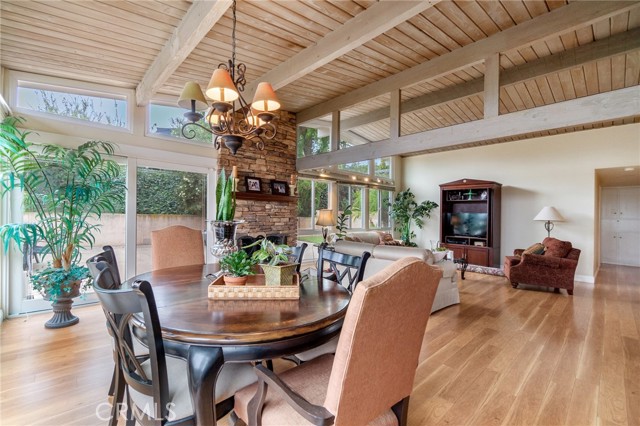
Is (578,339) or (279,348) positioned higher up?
(279,348)

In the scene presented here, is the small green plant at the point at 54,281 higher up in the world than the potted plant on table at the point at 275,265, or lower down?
lower down

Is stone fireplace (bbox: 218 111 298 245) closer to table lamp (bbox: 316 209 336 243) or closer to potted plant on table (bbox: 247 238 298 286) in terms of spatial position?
table lamp (bbox: 316 209 336 243)

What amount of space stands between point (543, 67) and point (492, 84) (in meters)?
0.89

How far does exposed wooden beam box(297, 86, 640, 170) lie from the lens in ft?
8.36

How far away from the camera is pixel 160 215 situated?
426 centimetres

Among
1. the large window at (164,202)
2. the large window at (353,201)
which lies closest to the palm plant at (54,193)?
the large window at (164,202)

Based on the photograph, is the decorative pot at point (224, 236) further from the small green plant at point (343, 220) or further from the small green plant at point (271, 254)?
the small green plant at point (343, 220)

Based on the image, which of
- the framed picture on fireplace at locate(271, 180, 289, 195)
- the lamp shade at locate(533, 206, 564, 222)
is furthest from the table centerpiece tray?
the lamp shade at locate(533, 206, 564, 222)

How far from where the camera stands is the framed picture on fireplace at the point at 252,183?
503cm

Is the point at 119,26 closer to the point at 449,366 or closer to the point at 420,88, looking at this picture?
the point at 420,88

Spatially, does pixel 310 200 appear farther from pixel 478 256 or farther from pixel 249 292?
pixel 249 292

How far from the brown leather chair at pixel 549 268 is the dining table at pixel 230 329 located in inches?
184

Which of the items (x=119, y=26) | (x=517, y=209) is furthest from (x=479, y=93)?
(x=119, y=26)

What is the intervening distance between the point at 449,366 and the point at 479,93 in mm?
3582
